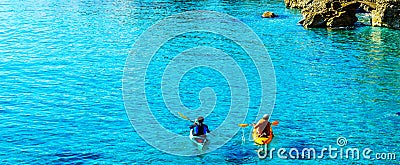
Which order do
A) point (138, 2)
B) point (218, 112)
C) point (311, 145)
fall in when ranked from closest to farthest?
point (311, 145), point (218, 112), point (138, 2)

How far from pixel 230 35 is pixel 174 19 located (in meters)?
16.2

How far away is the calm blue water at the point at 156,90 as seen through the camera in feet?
130

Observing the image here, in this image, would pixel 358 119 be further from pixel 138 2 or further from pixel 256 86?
pixel 138 2

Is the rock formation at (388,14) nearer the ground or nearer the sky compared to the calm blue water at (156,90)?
nearer the sky

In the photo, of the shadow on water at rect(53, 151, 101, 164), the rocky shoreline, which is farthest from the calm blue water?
the rocky shoreline

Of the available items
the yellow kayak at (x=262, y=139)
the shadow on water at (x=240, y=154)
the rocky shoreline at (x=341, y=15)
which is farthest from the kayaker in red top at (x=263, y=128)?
the rocky shoreline at (x=341, y=15)

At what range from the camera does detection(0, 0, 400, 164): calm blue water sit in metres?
39.7

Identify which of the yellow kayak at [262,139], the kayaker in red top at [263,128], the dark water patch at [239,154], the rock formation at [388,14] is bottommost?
the dark water patch at [239,154]

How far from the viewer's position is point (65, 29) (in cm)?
8362

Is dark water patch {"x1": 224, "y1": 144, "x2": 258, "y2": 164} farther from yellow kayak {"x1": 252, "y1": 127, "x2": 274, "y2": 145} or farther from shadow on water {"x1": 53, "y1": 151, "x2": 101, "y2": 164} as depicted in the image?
shadow on water {"x1": 53, "y1": 151, "x2": 101, "y2": 164}

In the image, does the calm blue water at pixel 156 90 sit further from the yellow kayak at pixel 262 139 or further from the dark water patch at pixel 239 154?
the yellow kayak at pixel 262 139

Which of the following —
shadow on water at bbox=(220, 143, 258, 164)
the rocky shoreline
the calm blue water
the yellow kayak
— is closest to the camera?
shadow on water at bbox=(220, 143, 258, 164)

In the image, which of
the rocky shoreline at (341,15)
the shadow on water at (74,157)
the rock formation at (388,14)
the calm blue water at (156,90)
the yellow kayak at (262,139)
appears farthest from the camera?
the rocky shoreline at (341,15)

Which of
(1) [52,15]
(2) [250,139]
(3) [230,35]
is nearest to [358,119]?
(2) [250,139]
